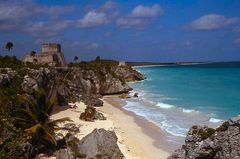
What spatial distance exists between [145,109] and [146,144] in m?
20.8

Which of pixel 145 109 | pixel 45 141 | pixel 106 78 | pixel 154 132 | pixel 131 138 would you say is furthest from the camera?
pixel 106 78

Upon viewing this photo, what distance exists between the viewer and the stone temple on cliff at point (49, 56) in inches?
2854

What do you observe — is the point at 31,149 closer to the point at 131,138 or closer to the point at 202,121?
the point at 131,138

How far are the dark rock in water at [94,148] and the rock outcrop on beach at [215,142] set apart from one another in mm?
10065

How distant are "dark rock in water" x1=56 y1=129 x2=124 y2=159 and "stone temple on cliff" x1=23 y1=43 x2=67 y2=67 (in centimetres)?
4456

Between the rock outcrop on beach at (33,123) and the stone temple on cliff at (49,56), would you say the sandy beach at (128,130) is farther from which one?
the stone temple on cliff at (49,56)

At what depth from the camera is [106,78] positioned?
7525 centimetres

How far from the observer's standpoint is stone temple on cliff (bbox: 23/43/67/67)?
238 ft

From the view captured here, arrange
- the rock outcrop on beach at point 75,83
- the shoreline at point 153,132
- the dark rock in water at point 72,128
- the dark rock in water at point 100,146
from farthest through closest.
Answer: the rock outcrop on beach at point 75,83 < the dark rock in water at point 72,128 < the shoreline at point 153,132 < the dark rock in water at point 100,146

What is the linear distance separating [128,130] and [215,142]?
73.9ft

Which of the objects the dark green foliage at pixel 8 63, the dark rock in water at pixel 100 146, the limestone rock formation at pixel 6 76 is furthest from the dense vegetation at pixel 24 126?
the dark green foliage at pixel 8 63

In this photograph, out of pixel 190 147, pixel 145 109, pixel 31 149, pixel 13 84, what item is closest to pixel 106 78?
pixel 145 109

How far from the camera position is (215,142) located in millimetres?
15516

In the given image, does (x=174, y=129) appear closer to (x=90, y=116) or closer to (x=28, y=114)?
(x=90, y=116)
